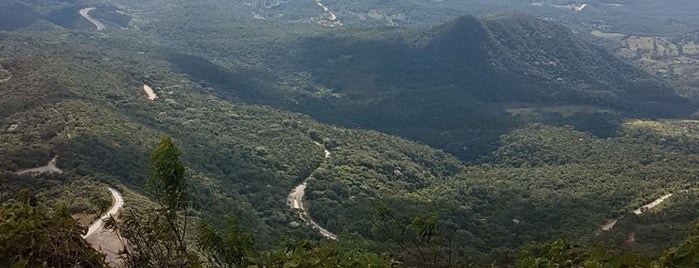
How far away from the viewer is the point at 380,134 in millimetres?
122688

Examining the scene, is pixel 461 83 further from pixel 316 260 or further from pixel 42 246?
pixel 42 246

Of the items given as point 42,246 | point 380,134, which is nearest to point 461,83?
point 380,134

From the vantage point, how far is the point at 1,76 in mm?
92625

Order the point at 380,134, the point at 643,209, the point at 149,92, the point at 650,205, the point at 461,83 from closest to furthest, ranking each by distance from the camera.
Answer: the point at 643,209, the point at 650,205, the point at 149,92, the point at 380,134, the point at 461,83

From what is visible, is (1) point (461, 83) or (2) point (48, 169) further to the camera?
(1) point (461, 83)

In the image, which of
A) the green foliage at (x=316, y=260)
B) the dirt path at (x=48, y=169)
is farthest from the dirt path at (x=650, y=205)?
the dirt path at (x=48, y=169)

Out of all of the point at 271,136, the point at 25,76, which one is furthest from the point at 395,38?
the point at 25,76

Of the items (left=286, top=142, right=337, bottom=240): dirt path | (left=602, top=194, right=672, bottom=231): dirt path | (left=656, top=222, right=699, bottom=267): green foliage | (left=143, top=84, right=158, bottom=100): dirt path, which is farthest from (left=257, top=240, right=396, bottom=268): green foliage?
(left=143, top=84, right=158, bottom=100): dirt path

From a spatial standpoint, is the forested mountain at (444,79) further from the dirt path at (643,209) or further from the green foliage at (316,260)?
the green foliage at (316,260)

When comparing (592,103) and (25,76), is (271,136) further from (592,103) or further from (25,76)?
(592,103)

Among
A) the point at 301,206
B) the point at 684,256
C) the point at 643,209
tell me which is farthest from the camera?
the point at 301,206

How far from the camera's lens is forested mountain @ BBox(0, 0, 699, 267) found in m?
64.8

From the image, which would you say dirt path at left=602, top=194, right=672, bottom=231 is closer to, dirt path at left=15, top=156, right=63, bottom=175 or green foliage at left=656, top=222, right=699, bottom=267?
green foliage at left=656, top=222, right=699, bottom=267

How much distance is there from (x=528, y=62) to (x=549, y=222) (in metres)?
113
